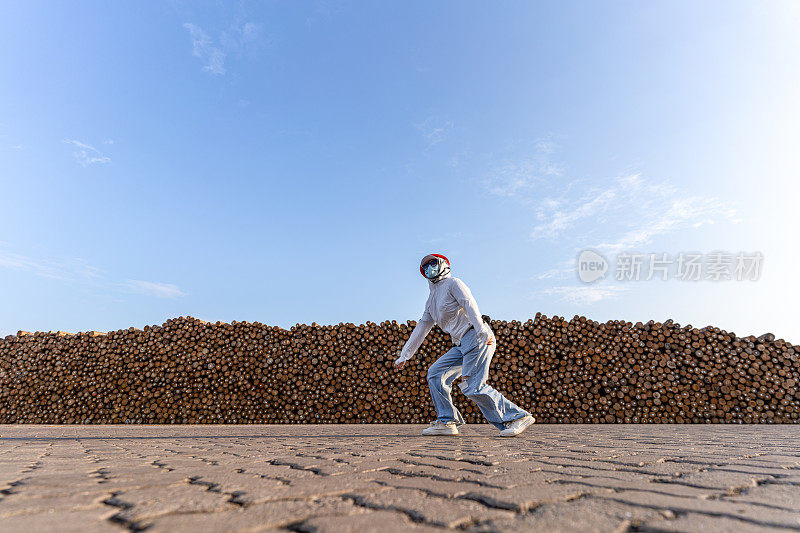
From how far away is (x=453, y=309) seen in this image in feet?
14.7

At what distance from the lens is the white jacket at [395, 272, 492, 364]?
4266mm

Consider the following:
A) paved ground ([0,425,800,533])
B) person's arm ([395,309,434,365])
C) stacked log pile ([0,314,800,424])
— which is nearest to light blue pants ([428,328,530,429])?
person's arm ([395,309,434,365])

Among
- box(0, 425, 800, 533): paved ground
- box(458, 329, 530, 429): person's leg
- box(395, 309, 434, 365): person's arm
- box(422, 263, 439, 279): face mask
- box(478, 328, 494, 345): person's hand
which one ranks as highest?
box(422, 263, 439, 279): face mask

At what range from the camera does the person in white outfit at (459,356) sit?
4094 mm

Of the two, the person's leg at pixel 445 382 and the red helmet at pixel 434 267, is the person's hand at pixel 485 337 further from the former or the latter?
the red helmet at pixel 434 267

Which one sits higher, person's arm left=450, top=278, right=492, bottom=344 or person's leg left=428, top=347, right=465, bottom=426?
person's arm left=450, top=278, right=492, bottom=344

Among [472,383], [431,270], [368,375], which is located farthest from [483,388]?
[368,375]

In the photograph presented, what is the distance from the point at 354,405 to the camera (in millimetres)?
9102

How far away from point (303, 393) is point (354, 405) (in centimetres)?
109

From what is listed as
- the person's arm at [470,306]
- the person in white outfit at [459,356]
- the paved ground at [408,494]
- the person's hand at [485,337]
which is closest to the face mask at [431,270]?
the person in white outfit at [459,356]

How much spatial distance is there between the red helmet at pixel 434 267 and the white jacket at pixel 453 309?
0.05 metres

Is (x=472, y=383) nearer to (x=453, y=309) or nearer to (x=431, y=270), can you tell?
(x=453, y=309)

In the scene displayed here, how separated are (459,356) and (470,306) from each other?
1.85ft

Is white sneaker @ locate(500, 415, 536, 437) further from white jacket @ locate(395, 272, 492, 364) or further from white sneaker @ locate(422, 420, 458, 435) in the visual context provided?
white jacket @ locate(395, 272, 492, 364)
